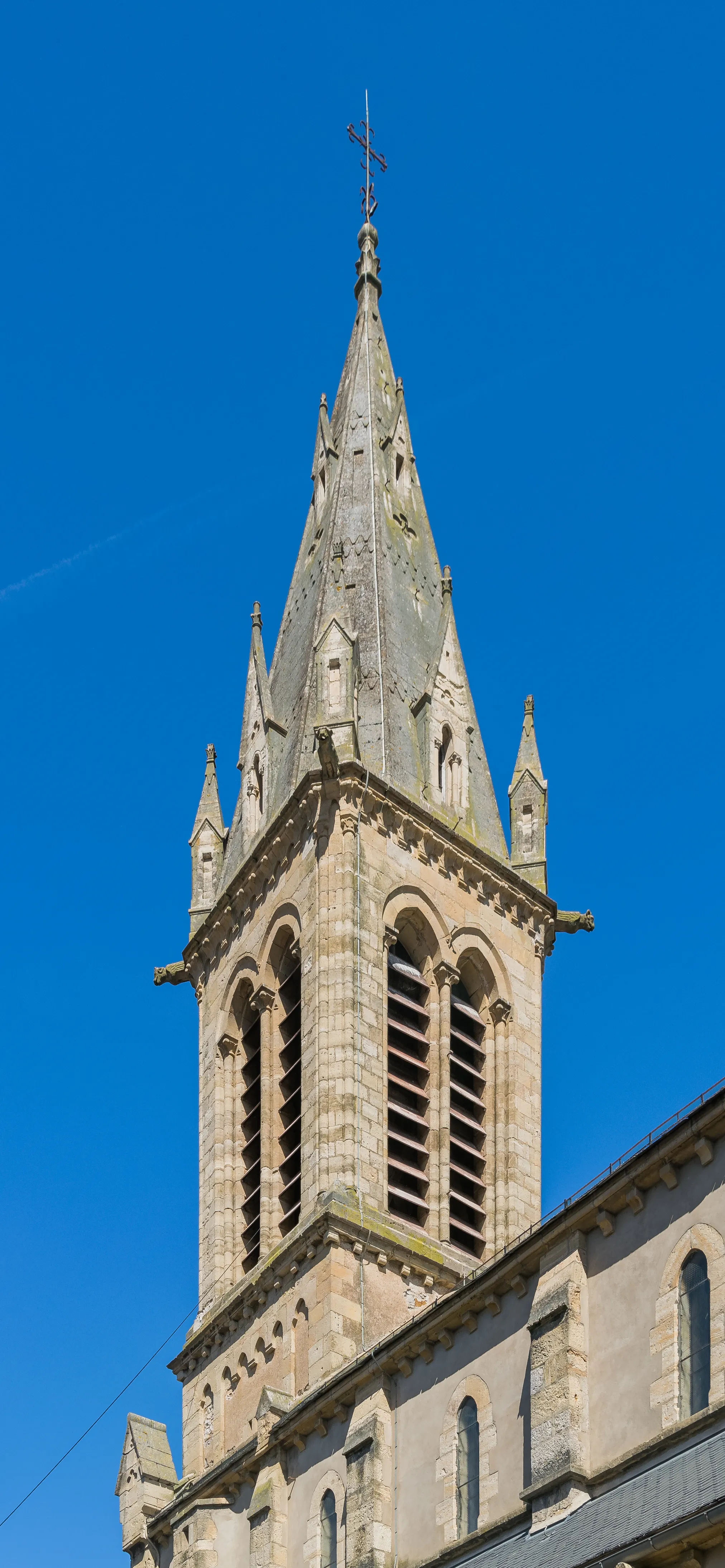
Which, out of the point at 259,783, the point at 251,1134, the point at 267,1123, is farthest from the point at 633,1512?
the point at 259,783

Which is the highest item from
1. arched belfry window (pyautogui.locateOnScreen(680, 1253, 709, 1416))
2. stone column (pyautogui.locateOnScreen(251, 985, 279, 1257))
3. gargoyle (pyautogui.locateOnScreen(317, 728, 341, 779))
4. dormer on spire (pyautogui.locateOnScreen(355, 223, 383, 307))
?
dormer on spire (pyautogui.locateOnScreen(355, 223, 383, 307))

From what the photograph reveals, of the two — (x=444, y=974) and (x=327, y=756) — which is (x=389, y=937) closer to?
(x=444, y=974)

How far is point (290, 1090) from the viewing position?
50875mm

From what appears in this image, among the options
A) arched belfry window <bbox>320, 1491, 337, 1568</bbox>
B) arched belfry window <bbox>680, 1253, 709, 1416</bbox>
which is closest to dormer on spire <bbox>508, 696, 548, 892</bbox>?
arched belfry window <bbox>320, 1491, 337, 1568</bbox>

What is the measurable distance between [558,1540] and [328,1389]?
8739 millimetres

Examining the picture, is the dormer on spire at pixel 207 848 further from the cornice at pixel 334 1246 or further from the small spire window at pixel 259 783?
the cornice at pixel 334 1246

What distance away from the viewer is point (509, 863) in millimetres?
54906

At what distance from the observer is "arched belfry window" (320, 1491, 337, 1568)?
39.4m

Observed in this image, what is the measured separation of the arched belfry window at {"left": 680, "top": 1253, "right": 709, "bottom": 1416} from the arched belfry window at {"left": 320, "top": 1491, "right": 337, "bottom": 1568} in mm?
9802

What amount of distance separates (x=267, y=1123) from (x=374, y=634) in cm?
1086

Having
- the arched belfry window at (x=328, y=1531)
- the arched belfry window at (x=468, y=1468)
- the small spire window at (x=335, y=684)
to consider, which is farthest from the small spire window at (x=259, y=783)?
the arched belfry window at (x=468, y=1468)

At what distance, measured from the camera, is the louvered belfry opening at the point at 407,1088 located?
48688mm

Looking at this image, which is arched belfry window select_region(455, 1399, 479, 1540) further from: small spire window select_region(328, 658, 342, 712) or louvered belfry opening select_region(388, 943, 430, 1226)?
small spire window select_region(328, 658, 342, 712)

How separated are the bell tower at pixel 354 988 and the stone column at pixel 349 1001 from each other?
45mm
